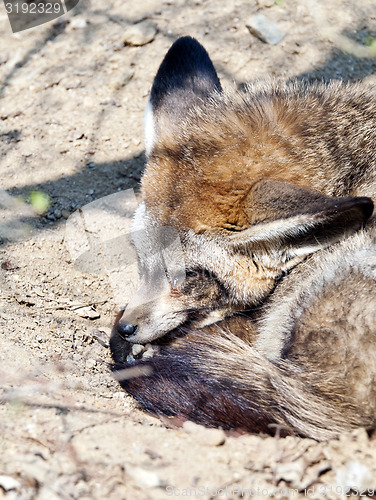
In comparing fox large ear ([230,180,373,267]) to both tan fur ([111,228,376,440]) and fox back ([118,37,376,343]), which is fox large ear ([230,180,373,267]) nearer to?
fox back ([118,37,376,343])

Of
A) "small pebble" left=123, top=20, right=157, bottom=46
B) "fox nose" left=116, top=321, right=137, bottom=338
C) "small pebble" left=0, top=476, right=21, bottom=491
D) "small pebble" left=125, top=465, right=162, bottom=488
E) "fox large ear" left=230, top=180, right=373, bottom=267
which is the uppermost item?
"small pebble" left=123, top=20, right=157, bottom=46

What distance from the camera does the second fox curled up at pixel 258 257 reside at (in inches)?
93.7

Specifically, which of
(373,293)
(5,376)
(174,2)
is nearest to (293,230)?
(373,293)

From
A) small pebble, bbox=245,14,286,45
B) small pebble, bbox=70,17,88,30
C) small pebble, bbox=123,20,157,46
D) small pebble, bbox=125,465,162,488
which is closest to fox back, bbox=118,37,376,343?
small pebble, bbox=125,465,162,488

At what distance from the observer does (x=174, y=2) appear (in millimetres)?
5012

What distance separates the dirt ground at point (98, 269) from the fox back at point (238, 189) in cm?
62

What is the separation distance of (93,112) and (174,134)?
1578 mm

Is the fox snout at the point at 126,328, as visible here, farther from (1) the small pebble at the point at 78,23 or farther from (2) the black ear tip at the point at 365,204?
(1) the small pebble at the point at 78,23

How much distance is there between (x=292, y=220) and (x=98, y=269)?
190 cm

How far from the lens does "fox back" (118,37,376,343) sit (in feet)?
8.98

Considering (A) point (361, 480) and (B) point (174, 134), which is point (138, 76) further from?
(A) point (361, 480)

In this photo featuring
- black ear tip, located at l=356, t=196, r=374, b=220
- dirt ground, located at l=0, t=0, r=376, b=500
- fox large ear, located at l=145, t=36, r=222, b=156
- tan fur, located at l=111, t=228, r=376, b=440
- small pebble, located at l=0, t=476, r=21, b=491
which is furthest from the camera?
fox large ear, located at l=145, t=36, r=222, b=156

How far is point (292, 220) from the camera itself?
2373mm

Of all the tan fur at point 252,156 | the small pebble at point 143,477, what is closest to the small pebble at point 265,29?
the tan fur at point 252,156
